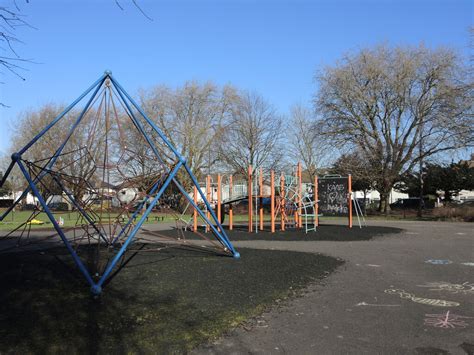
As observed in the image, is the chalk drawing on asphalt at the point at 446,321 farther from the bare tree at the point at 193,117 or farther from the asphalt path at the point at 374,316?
the bare tree at the point at 193,117

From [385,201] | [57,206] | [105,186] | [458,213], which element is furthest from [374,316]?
[57,206]

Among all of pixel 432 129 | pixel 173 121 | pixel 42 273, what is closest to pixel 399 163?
pixel 432 129

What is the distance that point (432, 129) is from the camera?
32844 mm

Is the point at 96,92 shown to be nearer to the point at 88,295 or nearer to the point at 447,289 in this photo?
the point at 88,295

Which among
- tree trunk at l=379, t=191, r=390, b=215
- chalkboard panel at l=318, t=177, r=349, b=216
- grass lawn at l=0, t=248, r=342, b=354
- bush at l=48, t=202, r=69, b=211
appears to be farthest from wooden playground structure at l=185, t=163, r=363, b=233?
tree trunk at l=379, t=191, r=390, b=215

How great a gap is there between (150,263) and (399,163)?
29.2 metres

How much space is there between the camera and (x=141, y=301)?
6.20 metres

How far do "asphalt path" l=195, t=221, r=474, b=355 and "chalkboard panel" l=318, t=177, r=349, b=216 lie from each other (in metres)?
10.9

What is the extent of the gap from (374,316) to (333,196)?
1609 centimetres

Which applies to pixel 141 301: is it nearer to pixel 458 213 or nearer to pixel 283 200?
pixel 283 200

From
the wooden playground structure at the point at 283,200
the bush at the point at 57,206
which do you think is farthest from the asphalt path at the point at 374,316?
the bush at the point at 57,206

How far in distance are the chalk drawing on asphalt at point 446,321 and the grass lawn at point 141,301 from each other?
6.79 feet

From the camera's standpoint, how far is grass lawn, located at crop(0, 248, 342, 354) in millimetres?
4625

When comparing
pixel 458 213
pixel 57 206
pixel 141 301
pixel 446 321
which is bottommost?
pixel 446 321
